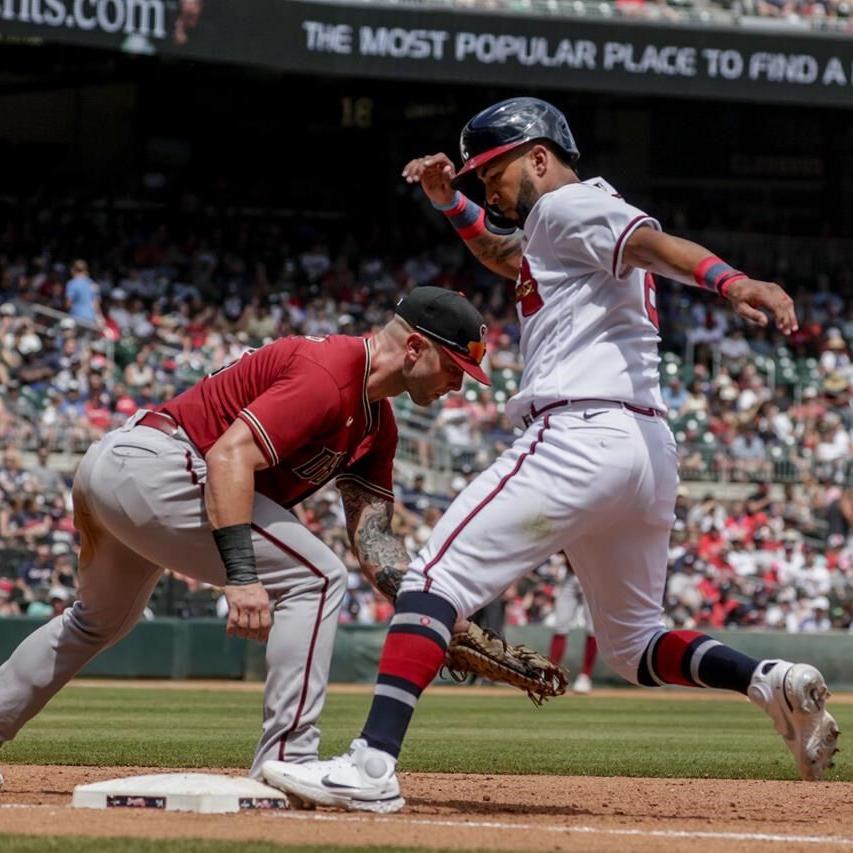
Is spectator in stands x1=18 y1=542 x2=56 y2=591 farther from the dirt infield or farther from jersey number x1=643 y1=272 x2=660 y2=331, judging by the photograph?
jersey number x1=643 y1=272 x2=660 y2=331

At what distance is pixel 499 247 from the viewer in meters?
5.95

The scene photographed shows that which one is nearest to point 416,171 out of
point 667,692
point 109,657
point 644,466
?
point 644,466

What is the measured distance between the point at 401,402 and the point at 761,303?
607 inches

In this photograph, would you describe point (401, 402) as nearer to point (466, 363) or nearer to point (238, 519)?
point (466, 363)

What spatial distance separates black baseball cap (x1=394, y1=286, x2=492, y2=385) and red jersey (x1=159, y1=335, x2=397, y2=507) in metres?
0.18

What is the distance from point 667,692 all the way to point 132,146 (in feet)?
41.5

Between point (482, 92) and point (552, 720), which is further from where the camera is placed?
point (482, 92)

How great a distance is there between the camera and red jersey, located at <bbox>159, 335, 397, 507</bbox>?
16.4 feet

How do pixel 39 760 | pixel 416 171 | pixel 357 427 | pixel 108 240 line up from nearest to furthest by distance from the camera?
1. pixel 357 427
2. pixel 416 171
3. pixel 39 760
4. pixel 108 240

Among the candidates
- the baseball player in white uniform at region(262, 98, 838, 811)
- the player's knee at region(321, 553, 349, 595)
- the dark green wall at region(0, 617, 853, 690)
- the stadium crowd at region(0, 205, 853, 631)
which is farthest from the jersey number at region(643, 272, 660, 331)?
the stadium crowd at region(0, 205, 853, 631)

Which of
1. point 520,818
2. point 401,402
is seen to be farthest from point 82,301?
point 520,818

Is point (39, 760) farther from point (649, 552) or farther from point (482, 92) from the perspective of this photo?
point (482, 92)

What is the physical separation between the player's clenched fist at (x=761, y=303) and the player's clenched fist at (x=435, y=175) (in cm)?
148

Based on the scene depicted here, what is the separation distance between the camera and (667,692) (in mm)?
16438
